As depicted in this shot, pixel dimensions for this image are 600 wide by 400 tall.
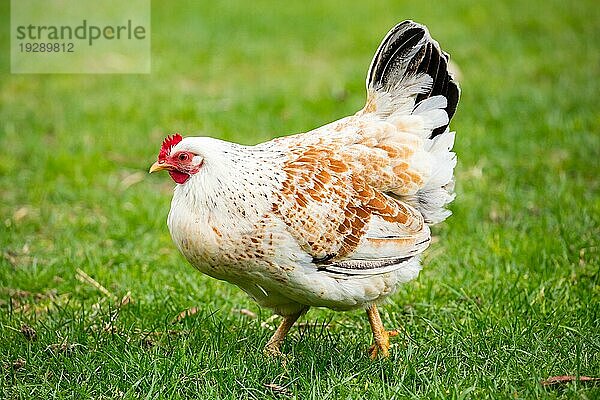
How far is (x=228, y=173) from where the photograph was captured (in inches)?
154

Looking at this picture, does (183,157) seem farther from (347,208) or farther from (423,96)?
(423,96)

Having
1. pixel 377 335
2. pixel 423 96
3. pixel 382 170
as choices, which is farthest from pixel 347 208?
pixel 423 96

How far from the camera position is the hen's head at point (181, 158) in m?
3.94

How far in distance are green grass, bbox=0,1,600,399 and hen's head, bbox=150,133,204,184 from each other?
963 millimetres

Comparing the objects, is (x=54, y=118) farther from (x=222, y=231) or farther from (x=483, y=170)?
(x=222, y=231)

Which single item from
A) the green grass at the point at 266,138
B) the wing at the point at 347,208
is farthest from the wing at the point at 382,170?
the green grass at the point at 266,138

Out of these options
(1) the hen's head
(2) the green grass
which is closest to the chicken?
(1) the hen's head

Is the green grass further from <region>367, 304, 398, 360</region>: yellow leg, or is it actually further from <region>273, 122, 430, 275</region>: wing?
<region>273, 122, 430, 275</region>: wing

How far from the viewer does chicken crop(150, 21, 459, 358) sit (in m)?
3.85

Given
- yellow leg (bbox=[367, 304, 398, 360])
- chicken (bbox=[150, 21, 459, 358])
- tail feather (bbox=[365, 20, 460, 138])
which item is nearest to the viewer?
chicken (bbox=[150, 21, 459, 358])

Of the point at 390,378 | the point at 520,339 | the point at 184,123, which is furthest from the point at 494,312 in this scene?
the point at 184,123

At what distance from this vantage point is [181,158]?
3949mm

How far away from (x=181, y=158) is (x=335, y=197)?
0.79m

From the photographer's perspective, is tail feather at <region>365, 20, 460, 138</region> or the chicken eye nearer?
the chicken eye
